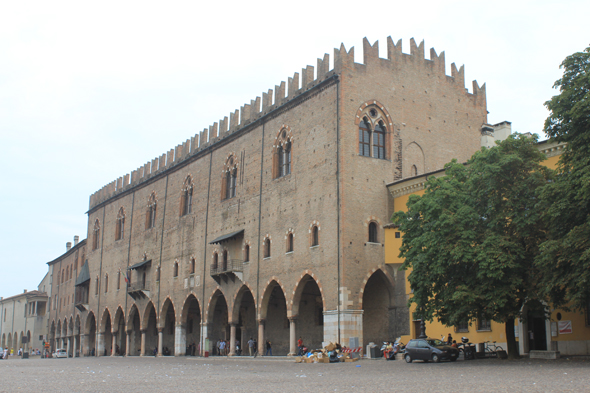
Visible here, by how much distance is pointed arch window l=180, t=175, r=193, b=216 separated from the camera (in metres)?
40.4

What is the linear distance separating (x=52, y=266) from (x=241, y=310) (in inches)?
1558

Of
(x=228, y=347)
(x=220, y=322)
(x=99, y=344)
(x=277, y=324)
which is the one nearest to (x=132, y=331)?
(x=99, y=344)

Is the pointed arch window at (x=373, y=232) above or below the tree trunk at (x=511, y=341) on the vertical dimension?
above

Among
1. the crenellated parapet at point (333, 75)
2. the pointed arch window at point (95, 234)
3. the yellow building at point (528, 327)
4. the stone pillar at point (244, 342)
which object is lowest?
the stone pillar at point (244, 342)

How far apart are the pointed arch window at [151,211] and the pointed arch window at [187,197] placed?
13.4 feet

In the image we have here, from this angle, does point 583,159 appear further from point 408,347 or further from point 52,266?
point 52,266

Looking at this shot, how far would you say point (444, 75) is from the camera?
32.1 metres

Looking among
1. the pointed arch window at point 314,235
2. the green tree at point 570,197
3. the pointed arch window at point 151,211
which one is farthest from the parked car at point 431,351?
the pointed arch window at point 151,211

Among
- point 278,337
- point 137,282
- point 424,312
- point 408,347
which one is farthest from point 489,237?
point 137,282

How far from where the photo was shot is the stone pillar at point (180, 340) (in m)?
39.0

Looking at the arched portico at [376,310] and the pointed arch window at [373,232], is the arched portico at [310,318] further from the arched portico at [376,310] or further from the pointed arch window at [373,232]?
the pointed arch window at [373,232]

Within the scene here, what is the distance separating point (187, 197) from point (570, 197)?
89.9 ft

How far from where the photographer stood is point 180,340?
1542 inches

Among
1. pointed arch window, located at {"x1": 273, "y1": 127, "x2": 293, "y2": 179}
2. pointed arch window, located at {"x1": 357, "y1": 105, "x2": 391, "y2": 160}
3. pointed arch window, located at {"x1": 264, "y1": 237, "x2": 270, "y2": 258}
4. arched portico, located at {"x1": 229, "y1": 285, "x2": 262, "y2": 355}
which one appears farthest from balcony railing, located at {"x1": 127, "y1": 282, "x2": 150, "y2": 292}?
pointed arch window, located at {"x1": 357, "y1": 105, "x2": 391, "y2": 160}
